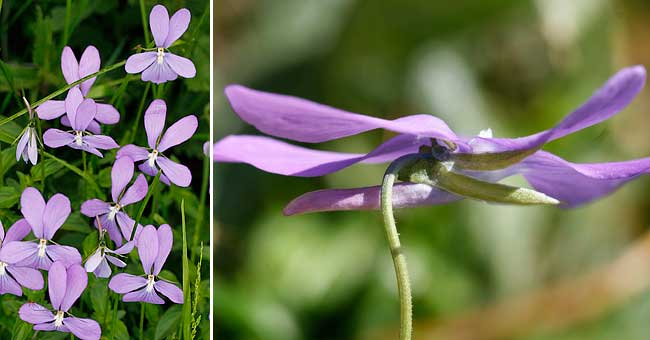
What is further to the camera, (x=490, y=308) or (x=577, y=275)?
(x=577, y=275)

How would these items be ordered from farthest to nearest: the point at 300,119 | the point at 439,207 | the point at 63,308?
the point at 439,207 → the point at 63,308 → the point at 300,119

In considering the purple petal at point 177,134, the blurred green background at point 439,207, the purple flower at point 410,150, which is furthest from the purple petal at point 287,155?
the blurred green background at point 439,207

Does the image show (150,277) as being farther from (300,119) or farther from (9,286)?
(300,119)

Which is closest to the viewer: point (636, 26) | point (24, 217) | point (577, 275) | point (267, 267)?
point (24, 217)

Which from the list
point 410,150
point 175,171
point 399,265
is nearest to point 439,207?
point 175,171

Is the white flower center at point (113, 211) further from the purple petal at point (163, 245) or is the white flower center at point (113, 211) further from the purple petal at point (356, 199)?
the purple petal at point (356, 199)

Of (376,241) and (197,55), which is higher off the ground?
(376,241)

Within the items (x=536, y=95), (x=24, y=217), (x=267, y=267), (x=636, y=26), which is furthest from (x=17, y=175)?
(x=636, y=26)

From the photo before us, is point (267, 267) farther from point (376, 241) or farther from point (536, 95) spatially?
point (536, 95)
